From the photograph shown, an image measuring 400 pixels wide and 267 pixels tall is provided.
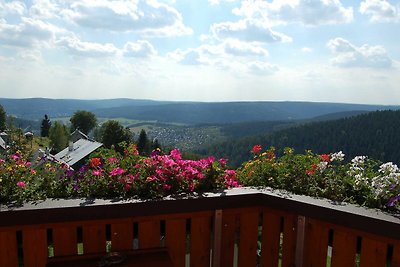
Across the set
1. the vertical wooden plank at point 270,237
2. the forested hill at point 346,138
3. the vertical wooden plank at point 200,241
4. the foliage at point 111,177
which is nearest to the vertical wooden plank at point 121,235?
the foliage at point 111,177

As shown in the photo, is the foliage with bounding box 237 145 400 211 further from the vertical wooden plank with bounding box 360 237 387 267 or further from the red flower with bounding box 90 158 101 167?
the red flower with bounding box 90 158 101 167

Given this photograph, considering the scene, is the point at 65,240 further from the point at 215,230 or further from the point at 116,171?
the point at 215,230

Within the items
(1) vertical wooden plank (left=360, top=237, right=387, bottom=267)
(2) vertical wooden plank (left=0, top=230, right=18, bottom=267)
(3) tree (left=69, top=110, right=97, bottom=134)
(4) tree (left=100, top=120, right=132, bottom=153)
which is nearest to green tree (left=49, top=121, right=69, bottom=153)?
(3) tree (left=69, top=110, right=97, bottom=134)

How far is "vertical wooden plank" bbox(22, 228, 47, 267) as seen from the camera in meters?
2.12

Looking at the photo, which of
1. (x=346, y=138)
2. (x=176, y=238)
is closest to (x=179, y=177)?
(x=176, y=238)

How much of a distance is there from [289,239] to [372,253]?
549mm

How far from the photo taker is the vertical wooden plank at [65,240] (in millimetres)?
2170

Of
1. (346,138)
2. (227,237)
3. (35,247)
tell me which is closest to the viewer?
(35,247)

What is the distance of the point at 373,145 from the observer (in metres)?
74.9

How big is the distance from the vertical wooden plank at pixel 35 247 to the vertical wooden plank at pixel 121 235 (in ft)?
1.34

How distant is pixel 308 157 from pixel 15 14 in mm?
7359

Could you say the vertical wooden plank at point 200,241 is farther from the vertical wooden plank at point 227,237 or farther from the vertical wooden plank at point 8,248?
the vertical wooden plank at point 8,248

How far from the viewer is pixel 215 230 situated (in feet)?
8.05

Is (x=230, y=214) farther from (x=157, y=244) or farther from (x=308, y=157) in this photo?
(x=308, y=157)
